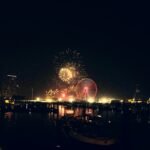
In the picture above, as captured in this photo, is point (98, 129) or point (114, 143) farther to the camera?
point (98, 129)

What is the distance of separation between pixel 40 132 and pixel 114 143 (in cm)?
2069

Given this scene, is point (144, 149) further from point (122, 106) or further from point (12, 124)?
point (122, 106)

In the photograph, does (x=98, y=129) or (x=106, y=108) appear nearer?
(x=98, y=129)

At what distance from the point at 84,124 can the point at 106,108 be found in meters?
88.7

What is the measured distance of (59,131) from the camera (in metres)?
68.8

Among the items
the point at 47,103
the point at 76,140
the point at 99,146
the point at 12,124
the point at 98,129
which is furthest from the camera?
the point at 47,103

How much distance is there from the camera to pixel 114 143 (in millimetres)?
52906

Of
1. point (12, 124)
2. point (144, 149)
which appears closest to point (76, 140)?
point (144, 149)

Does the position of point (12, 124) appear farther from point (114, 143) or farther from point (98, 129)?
point (114, 143)

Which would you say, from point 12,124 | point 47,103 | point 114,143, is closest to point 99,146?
point 114,143

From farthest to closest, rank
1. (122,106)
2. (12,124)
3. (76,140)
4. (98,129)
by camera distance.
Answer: (122,106) < (12,124) < (98,129) < (76,140)

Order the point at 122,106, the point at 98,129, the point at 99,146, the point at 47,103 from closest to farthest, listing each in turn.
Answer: the point at 99,146 → the point at 98,129 → the point at 47,103 → the point at 122,106

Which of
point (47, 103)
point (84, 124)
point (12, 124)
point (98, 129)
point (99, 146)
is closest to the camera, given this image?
point (99, 146)

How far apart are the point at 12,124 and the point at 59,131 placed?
51.0 ft
